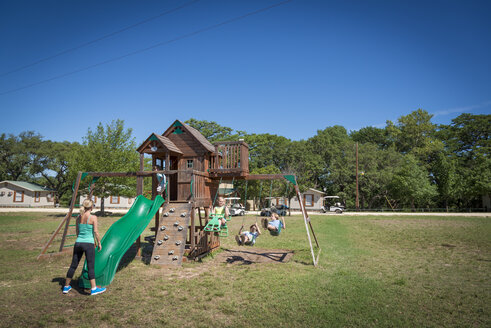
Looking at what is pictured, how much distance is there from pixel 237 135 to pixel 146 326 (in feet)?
134

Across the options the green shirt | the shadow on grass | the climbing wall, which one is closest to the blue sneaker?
the green shirt

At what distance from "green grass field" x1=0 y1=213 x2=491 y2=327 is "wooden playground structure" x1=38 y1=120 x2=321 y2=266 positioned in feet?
2.83

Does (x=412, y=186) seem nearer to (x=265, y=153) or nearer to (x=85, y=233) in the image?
(x=265, y=153)

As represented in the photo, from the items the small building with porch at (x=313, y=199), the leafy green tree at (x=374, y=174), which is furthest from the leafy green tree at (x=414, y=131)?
the small building with porch at (x=313, y=199)

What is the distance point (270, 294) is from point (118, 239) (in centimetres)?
463

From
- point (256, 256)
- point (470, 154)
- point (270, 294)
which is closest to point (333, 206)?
point (470, 154)

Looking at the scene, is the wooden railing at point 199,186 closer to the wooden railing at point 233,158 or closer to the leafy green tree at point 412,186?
the wooden railing at point 233,158

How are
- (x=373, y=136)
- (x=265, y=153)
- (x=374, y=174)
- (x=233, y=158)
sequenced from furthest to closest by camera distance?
(x=373, y=136)
(x=265, y=153)
(x=374, y=174)
(x=233, y=158)

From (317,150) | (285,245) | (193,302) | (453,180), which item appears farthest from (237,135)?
(193,302)

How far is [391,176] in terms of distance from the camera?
129ft

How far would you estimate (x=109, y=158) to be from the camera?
29.4m

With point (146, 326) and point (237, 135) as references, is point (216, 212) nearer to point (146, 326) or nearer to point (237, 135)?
point (146, 326)

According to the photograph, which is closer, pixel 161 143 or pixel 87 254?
pixel 87 254

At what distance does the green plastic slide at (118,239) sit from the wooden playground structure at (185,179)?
0.71 m
